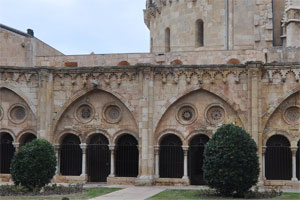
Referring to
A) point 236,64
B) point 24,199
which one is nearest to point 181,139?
point 236,64

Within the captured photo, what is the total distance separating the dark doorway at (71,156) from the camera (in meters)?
27.9

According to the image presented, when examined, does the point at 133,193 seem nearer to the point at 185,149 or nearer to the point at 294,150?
the point at 185,149

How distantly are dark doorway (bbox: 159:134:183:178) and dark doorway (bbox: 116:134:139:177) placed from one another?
139cm

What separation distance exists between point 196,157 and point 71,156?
6.75 m

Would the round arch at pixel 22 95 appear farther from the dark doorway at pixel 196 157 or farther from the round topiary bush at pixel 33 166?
the dark doorway at pixel 196 157

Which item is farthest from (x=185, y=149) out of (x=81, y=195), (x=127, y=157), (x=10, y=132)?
(x=10, y=132)

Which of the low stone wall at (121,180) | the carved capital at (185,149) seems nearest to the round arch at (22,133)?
the low stone wall at (121,180)

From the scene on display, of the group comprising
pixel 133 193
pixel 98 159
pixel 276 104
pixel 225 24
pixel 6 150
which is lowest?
pixel 133 193

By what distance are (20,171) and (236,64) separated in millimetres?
11582

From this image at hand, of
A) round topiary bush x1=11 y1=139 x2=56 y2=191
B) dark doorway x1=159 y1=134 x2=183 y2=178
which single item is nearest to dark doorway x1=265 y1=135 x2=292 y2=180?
dark doorway x1=159 y1=134 x2=183 y2=178

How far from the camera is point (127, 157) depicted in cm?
2752

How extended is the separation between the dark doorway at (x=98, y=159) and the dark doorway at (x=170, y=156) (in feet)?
9.83

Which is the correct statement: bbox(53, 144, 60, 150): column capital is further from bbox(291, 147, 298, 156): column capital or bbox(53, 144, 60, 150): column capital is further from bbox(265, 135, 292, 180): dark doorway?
bbox(291, 147, 298, 156): column capital

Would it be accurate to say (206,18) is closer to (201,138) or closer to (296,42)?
(296,42)
